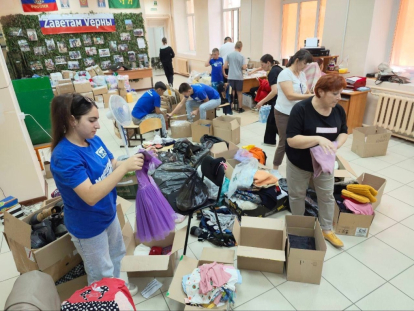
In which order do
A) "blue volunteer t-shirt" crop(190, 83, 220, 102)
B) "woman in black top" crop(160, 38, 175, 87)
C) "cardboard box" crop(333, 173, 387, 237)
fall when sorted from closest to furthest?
"cardboard box" crop(333, 173, 387, 237) < "blue volunteer t-shirt" crop(190, 83, 220, 102) < "woman in black top" crop(160, 38, 175, 87)

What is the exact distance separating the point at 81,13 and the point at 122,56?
1510 millimetres

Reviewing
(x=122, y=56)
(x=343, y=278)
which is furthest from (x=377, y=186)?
(x=122, y=56)

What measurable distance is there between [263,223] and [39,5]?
809 cm

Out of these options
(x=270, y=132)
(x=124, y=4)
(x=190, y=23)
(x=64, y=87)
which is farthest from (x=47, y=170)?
(x=190, y=23)

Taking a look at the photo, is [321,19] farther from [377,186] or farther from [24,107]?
[24,107]

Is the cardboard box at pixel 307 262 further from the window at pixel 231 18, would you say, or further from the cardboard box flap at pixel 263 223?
the window at pixel 231 18

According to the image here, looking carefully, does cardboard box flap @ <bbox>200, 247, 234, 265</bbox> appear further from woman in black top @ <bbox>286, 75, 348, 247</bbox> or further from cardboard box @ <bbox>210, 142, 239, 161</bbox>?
cardboard box @ <bbox>210, 142, 239, 161</bbox>

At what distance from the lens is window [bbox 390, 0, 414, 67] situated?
4531 mm

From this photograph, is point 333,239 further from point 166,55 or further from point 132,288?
point 166,55

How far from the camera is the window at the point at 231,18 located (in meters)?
8.57

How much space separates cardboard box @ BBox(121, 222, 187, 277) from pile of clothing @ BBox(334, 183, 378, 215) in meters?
1.54

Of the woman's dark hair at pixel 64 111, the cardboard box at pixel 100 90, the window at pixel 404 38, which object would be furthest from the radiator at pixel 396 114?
the cardboard box at pixel 100 90

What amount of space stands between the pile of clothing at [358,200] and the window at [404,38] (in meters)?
3.37

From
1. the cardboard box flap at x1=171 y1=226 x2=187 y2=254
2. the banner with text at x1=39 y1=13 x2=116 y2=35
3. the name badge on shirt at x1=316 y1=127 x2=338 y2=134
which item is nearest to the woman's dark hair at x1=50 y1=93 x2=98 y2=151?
the cardboard box flap at x1=171 y1=226 x2=187 y2=254
